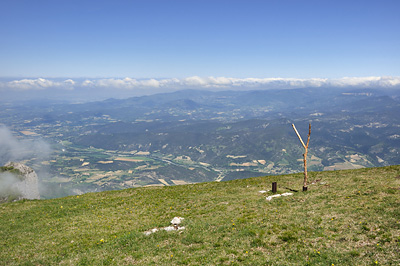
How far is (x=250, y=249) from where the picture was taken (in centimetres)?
1997

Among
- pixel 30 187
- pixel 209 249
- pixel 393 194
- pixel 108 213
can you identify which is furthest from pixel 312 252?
pixel 30 187

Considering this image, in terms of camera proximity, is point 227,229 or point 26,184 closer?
point 227,229

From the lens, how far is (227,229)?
24438mm

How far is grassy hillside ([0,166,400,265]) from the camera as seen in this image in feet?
61.5

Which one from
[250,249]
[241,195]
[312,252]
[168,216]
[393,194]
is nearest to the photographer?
[312,252]

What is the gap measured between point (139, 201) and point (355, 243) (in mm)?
33538

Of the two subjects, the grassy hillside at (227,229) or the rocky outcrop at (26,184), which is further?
the rocky outcrop at (26,184)

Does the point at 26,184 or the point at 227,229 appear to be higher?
the point at 227,229

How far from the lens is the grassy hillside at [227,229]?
738 inches

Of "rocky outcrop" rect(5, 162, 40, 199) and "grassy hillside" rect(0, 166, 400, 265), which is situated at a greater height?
"grassy hillside" rect(0, 166, 400, 265)

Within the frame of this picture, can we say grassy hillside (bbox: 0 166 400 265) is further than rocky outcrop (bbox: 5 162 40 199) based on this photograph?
No

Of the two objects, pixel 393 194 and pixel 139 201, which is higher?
pixel 393 194

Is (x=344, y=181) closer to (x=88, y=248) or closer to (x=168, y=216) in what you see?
(x=168, y=216)

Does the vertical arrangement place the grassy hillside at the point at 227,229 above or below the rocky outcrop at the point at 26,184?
above
